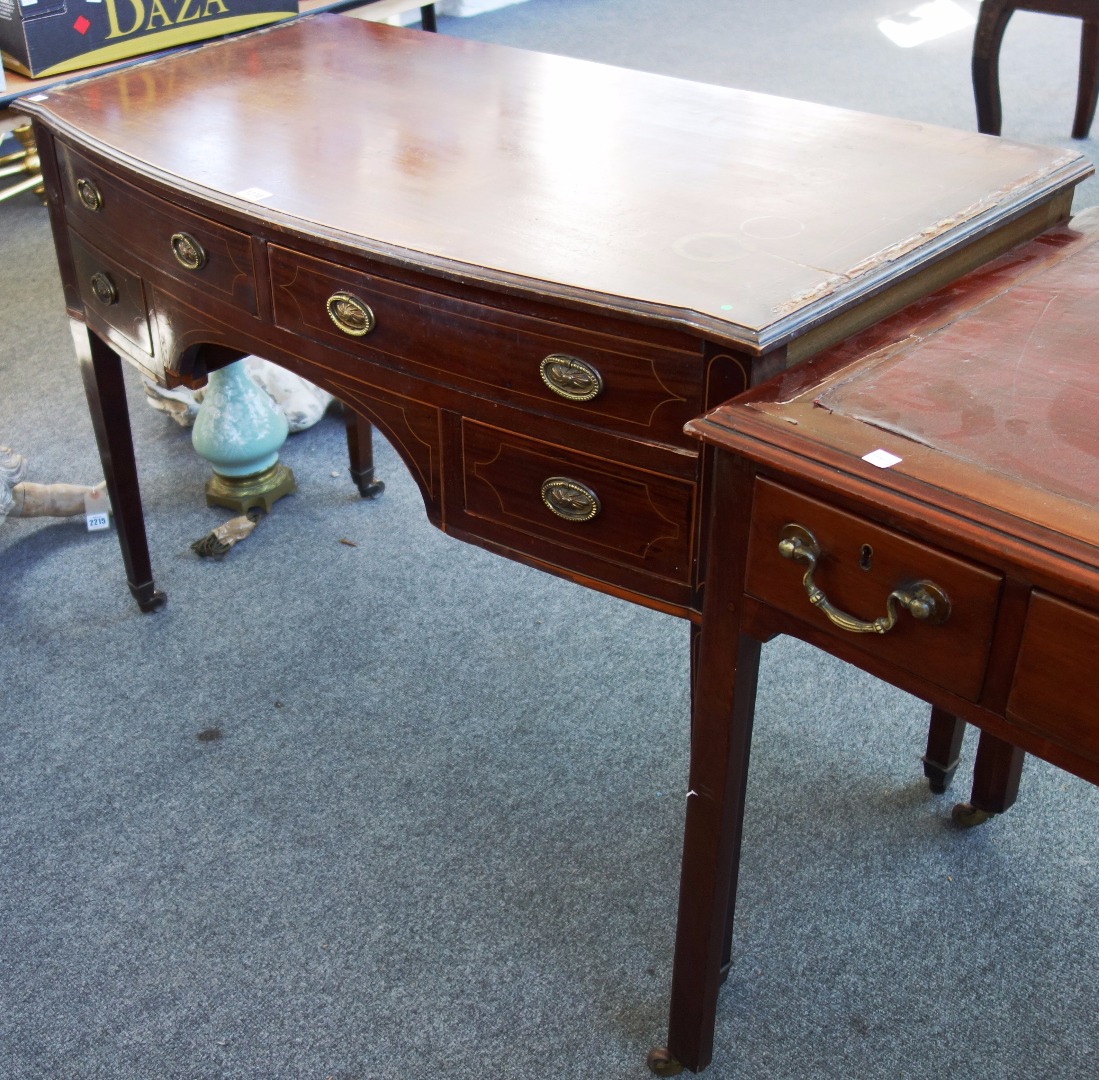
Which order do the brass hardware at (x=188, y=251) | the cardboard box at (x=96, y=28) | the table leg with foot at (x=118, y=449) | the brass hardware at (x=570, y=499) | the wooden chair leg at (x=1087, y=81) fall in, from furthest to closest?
the wooden chair leg at (x=1087, y=81)
the cardboard box at (x=96, y=28)
the table leg with foot at (x=118, y=449)
the brass hardware at (x=188, y=251)
the brass hardware at (x=570, y=499)

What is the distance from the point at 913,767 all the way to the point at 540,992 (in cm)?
60

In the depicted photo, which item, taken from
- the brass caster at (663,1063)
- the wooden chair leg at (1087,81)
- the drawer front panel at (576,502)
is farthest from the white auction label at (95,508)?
the wooden chair leg at (1087,81)

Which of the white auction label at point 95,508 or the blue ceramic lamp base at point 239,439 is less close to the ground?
the blue ceramic lamp base at point 239,439

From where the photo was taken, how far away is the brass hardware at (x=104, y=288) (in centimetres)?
163

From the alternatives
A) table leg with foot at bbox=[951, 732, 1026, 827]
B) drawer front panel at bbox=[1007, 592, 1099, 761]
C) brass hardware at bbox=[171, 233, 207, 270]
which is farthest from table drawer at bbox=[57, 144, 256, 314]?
table leg with foot at bbox=[951, 732, 1026, 827]

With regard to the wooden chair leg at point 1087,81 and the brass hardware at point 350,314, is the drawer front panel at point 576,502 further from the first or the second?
the wooden chair leg at point 1087,81

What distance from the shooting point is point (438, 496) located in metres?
1.30

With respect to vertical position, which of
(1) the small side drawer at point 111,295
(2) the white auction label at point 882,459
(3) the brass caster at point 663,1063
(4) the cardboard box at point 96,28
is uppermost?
(4) the cardboard box at point 96,28

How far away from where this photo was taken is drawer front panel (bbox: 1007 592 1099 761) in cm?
80

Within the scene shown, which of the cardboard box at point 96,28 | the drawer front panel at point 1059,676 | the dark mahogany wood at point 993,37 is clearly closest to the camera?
the drawer front panel at point 1059,676

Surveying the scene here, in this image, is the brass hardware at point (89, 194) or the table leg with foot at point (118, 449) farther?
the table leg with foot at point (118, 449)

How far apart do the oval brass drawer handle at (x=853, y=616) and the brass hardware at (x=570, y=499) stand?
0.87 ft

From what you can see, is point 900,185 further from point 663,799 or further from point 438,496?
point 663,799

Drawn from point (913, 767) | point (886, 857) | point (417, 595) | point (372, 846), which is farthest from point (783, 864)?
point (417, 595)
